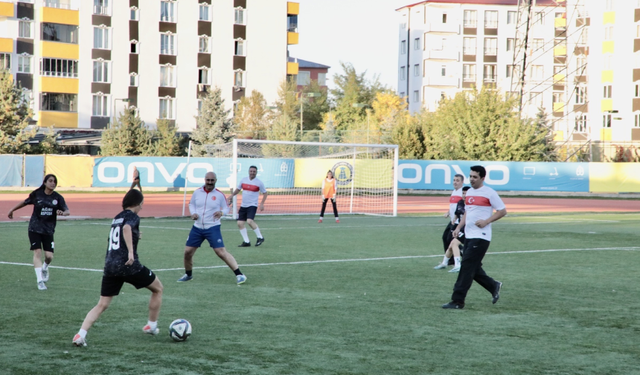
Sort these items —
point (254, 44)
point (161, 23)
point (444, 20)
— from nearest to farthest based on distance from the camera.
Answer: point (161, 23) → point (254, 44) → point (444, 20)

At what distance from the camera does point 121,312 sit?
939cm

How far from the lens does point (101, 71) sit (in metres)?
62.5

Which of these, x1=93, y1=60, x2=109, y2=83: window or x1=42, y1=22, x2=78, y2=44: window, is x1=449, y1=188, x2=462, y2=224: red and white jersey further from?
x1=93, y1=60, x2=109, y2=83: window

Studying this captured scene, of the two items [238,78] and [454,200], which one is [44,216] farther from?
[238,78]

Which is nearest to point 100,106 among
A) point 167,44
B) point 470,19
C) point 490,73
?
point 167,44

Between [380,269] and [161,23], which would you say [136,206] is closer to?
[380,269]

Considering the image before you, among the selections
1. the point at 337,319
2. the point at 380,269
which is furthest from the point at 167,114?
the point at 337,319

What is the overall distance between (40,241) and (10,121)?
38889mm

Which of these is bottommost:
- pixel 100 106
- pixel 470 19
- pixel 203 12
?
pixel 100 106

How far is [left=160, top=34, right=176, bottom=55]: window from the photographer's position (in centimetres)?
6475

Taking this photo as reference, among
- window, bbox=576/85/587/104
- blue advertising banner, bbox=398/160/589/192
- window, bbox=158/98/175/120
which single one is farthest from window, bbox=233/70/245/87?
window, bbox=576/85/587/104

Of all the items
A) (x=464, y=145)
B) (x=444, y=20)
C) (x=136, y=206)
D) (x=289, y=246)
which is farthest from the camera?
(x=444, y=20)

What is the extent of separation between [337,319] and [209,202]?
153 inches

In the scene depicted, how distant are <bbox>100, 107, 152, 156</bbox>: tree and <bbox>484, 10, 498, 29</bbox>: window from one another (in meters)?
48.4
